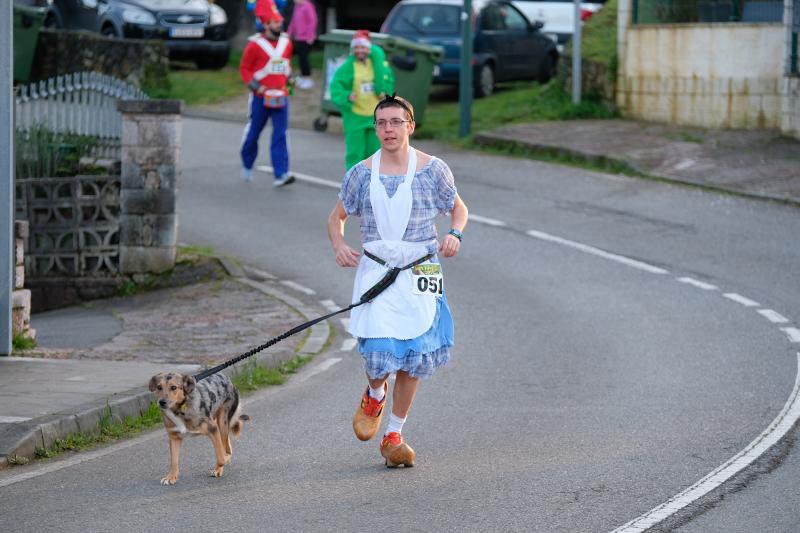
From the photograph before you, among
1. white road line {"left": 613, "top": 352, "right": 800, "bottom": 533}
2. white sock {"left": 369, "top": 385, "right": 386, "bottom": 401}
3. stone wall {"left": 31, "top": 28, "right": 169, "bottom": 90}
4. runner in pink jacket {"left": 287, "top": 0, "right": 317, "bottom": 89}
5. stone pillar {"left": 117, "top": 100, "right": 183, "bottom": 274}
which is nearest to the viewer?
white road line {"left": 613, "top": 352, "right": 800, "bottom": 533}

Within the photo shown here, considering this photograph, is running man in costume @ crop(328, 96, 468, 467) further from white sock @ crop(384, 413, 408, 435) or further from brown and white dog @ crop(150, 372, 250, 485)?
brown and white dog @ crop(150, 372, 250, 485)

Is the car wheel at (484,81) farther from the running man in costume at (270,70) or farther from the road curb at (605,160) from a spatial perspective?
the running man in costume at (270,70)

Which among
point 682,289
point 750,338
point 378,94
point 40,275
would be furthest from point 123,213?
point 750,338

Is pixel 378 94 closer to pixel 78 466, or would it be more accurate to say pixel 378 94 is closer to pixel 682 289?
pixel 682 289

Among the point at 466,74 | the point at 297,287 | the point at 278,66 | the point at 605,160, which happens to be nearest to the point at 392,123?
the point at 297,287

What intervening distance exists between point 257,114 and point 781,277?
725 centimetres

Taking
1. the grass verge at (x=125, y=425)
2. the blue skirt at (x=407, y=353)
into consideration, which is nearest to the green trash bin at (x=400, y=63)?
the grass verge at (x=125, y=425)

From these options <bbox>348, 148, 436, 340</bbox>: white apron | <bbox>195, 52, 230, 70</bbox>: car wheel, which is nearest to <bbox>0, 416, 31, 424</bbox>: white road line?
<bbox>348, 148, 436, 340</bbox>: white apron

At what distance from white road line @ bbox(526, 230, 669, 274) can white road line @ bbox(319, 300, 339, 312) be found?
302cm

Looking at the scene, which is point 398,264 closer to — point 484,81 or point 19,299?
point 19,299

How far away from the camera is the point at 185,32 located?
2975 cm

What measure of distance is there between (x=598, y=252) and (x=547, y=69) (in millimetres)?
14536

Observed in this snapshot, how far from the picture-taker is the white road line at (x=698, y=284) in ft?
43.5

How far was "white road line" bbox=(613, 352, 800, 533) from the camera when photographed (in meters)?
6.70
